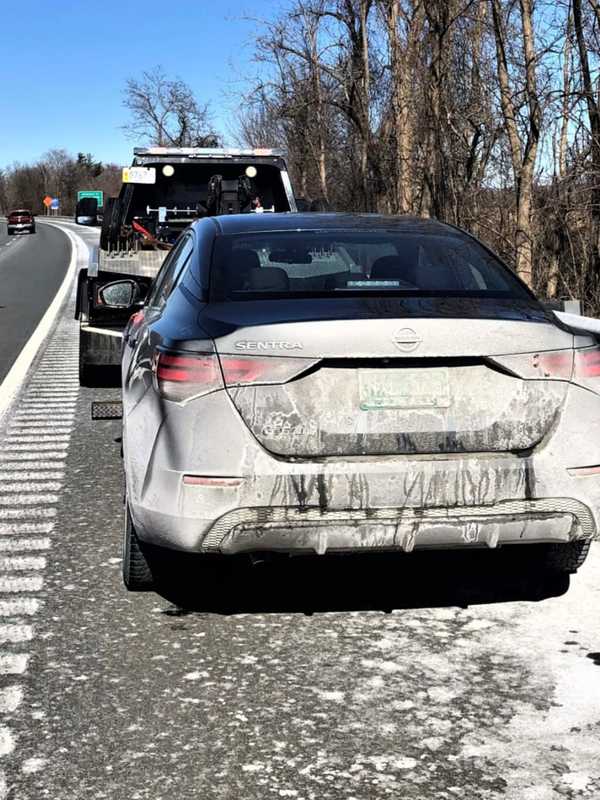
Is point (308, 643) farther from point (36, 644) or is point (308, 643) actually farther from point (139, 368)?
point (139, 368)

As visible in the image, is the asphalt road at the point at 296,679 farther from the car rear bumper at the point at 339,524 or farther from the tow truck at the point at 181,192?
the tow truck at the point at 181,192

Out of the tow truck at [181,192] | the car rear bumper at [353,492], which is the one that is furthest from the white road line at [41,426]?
the car rear bumper at [353,492]

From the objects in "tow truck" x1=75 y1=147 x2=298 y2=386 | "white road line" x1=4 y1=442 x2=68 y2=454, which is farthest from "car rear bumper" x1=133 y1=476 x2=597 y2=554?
"tow truck" x1=75 y1=147 x2=298 y2=386

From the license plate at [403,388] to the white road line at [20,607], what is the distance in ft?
5.16

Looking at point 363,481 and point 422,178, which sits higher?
point 422,178

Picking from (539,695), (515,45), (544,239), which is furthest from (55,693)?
(515,45)

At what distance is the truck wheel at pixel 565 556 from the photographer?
437 centimetres

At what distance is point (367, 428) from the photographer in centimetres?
372

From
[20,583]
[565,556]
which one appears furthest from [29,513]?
[565,556]

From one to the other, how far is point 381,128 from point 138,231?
502 inches

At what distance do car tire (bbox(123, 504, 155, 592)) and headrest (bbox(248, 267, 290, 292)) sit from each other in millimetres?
1000

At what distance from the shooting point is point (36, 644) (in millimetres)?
3895

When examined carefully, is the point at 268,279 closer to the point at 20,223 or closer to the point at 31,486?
the point at 31,486

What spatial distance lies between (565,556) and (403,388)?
3.92 ft
